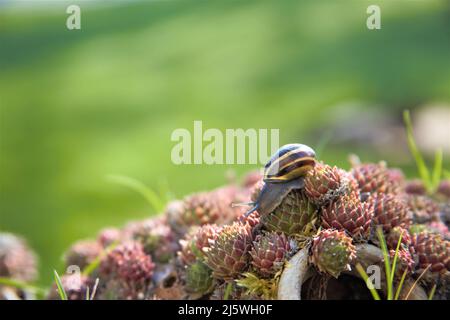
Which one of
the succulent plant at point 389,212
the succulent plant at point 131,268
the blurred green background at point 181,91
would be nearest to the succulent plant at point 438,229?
the succulent plant at point 389,212

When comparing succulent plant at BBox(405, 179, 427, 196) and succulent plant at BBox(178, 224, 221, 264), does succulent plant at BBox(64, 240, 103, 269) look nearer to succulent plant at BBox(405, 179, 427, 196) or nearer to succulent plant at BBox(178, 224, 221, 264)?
succulent plant at BBox(178, 224, 221, 264)

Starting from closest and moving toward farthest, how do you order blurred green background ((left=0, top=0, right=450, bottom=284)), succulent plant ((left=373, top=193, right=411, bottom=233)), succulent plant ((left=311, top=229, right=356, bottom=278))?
succulent plant ((left=311, top=229, right=356, bottom=278)), succulent plant ((left=373, top=193, right=411, bottom=233)), blurred green background ((left=0, top=0, right=450, bottom=284))

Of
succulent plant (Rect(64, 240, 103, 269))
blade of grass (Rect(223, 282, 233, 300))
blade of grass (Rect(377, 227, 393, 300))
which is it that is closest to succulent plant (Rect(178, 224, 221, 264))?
blade of grass (Rect(223, 282, 233, 300))

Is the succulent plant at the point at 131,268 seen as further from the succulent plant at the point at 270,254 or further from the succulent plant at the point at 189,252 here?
the succulent plant at the point at 270,254

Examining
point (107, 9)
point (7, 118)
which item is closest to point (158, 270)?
point (7, 118)

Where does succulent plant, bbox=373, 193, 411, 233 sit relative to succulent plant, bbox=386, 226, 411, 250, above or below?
above

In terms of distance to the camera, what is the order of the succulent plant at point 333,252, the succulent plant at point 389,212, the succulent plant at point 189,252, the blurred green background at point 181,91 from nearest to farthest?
1. the succulent plant at point 333,252
2. the succulent plant at point 389,212
3. the succulent plant at point 189,252
4. the blurred green background at point 181,91

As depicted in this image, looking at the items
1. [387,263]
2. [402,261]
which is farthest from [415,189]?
[387,263]
